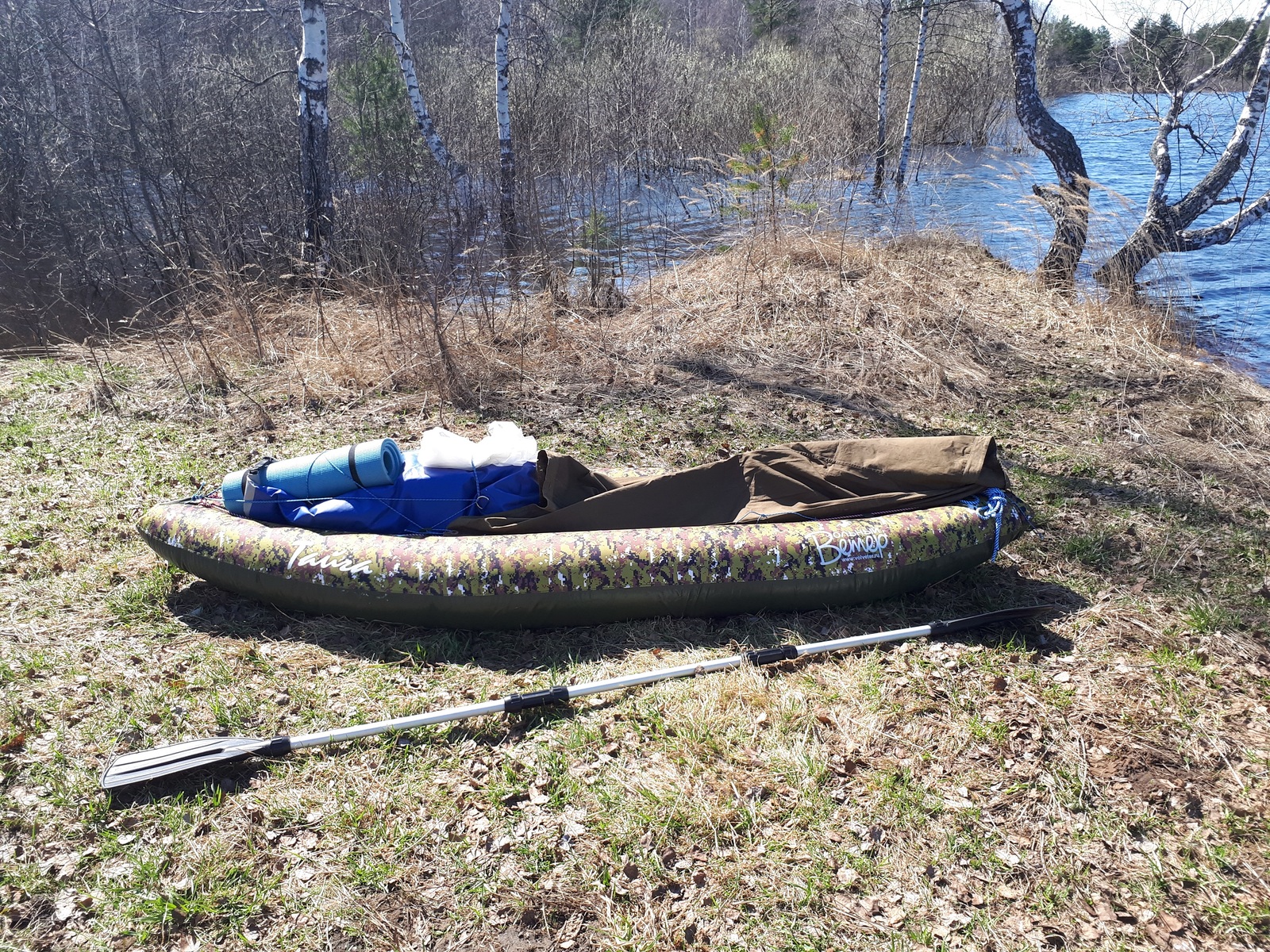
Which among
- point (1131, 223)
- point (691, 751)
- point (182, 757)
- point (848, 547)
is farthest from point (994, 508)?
point (1131, 223)

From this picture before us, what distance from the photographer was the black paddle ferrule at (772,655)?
3.47 m

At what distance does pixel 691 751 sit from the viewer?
3.02 meters

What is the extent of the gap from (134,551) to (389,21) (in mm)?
8704

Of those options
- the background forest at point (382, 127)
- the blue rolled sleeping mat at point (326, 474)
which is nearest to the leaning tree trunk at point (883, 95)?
the background forest at point (382, 127)

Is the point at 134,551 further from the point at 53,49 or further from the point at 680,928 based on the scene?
the point at 53,49

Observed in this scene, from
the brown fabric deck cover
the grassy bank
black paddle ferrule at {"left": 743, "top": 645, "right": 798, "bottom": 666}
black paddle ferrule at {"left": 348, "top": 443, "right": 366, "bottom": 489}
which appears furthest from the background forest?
black paddle ferrule at {"left": 743, "top": 645, "right": 798, "bottom": 666}

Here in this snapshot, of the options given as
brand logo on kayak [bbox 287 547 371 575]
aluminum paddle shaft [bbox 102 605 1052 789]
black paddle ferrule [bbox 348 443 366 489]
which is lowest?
aluminum paddle shaft [bbox 102 605 1052 789]

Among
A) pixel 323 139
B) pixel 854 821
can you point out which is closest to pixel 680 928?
pixel 854 821

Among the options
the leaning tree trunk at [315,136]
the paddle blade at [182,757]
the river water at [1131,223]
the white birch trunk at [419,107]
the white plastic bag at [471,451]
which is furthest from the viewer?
the white birch trunk at [419,107]

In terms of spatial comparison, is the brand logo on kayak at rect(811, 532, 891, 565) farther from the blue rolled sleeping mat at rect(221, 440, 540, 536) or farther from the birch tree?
the birch tree

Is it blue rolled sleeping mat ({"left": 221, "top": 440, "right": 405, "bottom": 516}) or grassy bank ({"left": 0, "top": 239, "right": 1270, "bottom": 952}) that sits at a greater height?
blue rolled sleeping mat ({"left": 221, "top": 440, "right": 405, "bottom": 516})

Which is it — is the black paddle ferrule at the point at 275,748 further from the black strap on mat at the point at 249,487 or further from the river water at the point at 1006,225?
the river water at the point at 1006,225

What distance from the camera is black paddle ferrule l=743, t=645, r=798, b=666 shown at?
3469 millimetres

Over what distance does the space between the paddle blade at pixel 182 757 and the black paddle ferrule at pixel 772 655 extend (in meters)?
1.85
